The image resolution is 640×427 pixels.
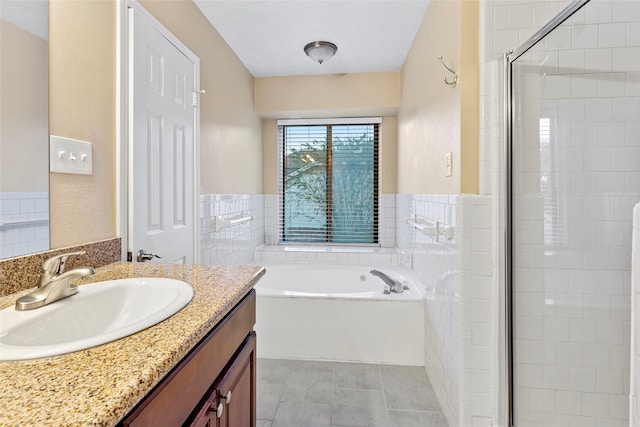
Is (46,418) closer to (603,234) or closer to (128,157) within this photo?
(128,157)

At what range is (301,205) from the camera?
375 cm

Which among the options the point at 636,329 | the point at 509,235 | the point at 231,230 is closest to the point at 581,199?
the point at 509,235

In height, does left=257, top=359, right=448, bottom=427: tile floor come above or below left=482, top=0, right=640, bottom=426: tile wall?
below

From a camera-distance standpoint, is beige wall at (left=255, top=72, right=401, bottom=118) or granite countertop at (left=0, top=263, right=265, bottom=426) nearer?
granite countertop at (left=0, top=263, right=265, bottom=426)

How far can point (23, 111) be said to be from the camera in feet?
3.12

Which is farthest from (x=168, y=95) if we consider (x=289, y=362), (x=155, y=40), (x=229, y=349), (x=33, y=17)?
(x=289, y=362)

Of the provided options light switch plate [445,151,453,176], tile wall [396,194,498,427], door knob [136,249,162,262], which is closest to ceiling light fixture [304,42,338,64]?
light switch plate [445,151,453,176]

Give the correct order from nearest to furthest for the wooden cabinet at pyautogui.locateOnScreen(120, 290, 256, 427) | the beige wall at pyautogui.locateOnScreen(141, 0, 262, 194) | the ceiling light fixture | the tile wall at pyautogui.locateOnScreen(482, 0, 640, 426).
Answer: the wooden cabinet at pyautogui.locateOnScreen(120, 290, 256, 427) < the tile wall at pyautogui.locateOnScreen(482, 0, 640, 426) < the beige wall at pyautogui.locateOnScreen(141, 0, 262, 194) < the ceiling light fixture

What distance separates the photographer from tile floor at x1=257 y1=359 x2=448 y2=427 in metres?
1.66

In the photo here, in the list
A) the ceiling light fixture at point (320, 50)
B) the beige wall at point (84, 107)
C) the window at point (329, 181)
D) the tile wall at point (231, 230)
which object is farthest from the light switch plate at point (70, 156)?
the window at point (329, 181)

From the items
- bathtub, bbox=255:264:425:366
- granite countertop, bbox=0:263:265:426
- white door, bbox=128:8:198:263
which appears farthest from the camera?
bathtub, bbox=255:264:425:366

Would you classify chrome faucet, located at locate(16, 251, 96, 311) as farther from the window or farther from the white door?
the window

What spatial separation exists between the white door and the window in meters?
1.83

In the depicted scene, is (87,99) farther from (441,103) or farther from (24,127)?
(441,103)
